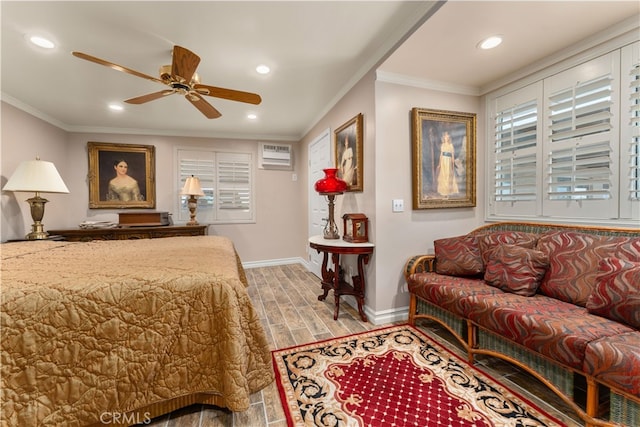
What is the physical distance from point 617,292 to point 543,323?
429 mm

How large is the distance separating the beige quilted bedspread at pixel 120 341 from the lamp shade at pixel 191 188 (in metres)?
2.57

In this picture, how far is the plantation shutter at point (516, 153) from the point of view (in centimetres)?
228

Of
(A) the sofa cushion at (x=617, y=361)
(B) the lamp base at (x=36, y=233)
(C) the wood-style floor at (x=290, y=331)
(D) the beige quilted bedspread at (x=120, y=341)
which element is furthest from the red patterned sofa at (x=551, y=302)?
(B) the lamp base at (x=36, y=233)

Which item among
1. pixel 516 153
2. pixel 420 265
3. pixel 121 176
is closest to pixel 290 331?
pixel 420 265

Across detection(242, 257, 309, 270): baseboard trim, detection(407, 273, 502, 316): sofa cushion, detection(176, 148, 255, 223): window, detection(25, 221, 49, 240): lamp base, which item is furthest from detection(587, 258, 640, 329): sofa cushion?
detection(25, 221, 49, 240): lamp base

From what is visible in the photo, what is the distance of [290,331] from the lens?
2307 mm

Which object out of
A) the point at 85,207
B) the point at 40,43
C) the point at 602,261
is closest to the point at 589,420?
the point at 602,261

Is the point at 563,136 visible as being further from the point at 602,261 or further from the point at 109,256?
the point at 109,256

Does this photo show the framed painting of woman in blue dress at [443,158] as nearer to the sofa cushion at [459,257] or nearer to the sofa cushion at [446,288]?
the sofa cushion at [459,257]

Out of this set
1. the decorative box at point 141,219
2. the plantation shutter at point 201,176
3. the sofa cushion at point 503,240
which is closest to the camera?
the sofa cushion at point 503,240

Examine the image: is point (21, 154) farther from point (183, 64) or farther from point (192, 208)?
point (183, 64)

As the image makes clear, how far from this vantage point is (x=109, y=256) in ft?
5.91

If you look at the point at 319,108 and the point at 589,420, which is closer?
the point at 589,420

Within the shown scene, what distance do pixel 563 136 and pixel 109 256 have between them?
144 inches
